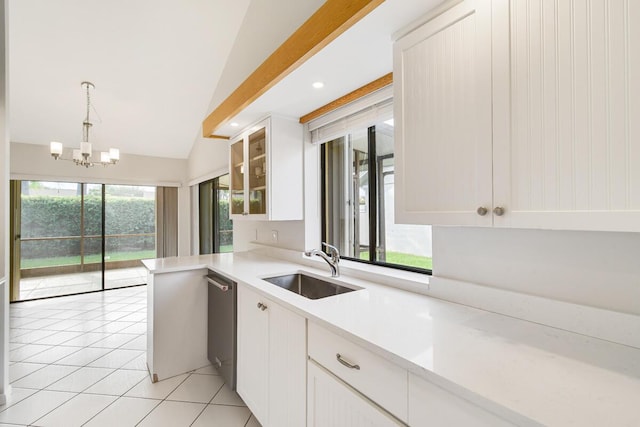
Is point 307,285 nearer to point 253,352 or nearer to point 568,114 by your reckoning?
point 253,352

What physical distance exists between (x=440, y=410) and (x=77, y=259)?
5761mm

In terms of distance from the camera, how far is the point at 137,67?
11.0 ft

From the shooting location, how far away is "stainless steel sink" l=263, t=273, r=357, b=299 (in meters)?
1.95

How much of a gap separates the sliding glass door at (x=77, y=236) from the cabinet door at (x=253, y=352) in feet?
13.9

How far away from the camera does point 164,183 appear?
527cm

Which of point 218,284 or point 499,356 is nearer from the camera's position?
point 499,356

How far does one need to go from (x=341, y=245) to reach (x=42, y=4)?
11.1 ft

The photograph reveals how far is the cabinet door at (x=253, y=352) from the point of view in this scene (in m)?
1.62

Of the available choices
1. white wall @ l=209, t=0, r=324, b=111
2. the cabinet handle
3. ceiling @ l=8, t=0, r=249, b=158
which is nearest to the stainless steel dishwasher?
the cabinet handle

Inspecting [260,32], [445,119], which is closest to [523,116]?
[445,119]

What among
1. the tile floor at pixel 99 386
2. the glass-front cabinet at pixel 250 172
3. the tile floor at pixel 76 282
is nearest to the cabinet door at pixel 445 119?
the glass-front cabinet at pixel 250 172

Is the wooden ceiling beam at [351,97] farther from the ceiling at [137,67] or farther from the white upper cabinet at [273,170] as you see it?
the white upper cabinet at [273,170]

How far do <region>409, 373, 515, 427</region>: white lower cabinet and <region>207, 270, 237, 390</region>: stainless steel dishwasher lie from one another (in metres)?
1.39

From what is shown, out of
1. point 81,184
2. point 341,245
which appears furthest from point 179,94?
point 341,245
